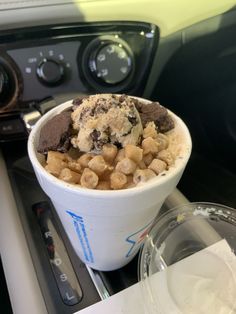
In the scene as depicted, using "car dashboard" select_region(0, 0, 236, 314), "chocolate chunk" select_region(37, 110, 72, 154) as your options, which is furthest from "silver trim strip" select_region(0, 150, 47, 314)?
"chocolate chunk" select_region(37, 110, 72, 154)

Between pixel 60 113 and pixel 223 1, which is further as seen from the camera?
pixel 223 1

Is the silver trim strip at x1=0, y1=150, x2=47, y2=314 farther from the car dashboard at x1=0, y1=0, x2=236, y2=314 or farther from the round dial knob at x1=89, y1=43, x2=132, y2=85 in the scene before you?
the round dial knob at x1=89, y1=43, x2=132, y2=85

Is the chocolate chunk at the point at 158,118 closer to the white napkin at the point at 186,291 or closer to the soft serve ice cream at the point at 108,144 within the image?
the soft serve ice cream at the point at 108,144

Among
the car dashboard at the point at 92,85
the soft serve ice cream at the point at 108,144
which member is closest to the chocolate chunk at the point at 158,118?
the soft serve ice cream at the point at 108,144

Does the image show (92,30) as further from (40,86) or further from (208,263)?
(208,263)

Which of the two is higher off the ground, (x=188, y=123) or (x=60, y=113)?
(x=60, y=113)

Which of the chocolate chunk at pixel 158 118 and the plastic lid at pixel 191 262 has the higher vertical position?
the chocolate chunk at pixel 158 118

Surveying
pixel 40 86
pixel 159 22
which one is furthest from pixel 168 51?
pixel 40 86
